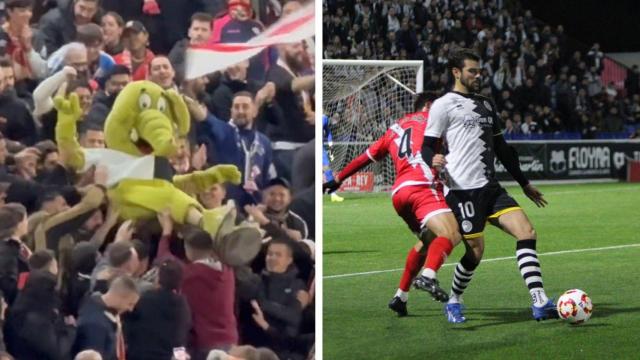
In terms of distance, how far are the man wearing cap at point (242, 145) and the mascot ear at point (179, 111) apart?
3 centimetres

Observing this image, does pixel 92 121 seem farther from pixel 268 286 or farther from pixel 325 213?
pixel 325 213

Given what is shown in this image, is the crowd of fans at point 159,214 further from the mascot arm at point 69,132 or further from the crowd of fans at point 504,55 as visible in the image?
the crowd of fans at point 504,55

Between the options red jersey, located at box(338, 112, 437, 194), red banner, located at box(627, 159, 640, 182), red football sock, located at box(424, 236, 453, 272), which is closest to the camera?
red football sock, located at box(424, 236, 453, 272)

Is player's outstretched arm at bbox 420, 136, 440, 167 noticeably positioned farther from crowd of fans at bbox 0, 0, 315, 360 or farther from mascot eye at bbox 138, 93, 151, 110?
mascot eye at bbox 138, 93, 151, 110

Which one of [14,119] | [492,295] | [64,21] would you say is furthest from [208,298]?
[492,295]

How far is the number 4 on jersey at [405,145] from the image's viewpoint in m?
10.7

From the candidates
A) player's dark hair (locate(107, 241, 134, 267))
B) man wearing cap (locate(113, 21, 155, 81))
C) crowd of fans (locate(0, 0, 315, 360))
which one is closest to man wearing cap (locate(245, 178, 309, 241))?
crowd of fans (locate(0, 0, 315, 360))

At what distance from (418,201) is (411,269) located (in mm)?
553

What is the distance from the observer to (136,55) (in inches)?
175

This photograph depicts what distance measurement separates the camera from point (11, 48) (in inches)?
172

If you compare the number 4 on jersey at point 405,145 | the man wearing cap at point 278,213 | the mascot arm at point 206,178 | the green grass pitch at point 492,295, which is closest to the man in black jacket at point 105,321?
the mascot arm at point 206,178

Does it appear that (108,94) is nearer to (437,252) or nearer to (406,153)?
(437,252)

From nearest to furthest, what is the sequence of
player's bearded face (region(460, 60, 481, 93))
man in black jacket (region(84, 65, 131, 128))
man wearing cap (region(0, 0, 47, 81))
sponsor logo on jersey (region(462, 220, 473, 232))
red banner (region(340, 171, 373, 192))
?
man wearing cap (region(0, 0, 47, 81))
man in black jacket (region(84, 65, 131, 128))
player's bearded face (region(460, 60, 481, 93))
sponsor logo on jersey (region(462, 220, 473, 232))
red banner (region(340, 171, 373, 192))

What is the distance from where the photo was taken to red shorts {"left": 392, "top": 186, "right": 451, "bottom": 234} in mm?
10320
